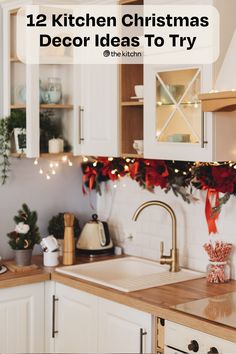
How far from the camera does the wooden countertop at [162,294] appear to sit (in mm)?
2912

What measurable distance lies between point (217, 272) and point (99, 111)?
1.15 m

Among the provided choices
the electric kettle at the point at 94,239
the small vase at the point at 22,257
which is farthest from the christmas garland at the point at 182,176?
the small vase at the point at 22,257

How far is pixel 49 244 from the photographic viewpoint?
12.9ft

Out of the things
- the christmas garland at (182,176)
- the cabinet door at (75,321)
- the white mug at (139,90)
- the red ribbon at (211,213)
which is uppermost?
the white mug at (139,90)

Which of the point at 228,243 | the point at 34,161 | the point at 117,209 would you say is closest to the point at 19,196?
the point at 34,161

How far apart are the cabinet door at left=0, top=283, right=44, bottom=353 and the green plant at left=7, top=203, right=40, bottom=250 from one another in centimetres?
27

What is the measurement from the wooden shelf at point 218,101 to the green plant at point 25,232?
4.40ft

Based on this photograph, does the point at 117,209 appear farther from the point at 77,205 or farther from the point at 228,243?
the point at 228,243

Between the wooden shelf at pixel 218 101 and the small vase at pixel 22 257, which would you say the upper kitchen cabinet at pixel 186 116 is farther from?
the small vase at pixel 22 257

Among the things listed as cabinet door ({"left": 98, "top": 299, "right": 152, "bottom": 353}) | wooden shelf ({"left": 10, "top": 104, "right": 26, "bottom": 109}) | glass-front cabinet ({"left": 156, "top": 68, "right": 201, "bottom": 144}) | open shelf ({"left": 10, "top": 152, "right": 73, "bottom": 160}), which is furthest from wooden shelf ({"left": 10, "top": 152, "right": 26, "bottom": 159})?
cabinet door ({"left": 98, "top": 299, "right": 152, "bottom": 353})

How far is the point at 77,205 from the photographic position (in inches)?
176

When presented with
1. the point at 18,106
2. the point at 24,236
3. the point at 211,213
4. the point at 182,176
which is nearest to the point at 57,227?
the point at 24,236

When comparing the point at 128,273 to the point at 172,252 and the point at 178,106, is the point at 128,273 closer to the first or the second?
the point at 172,252

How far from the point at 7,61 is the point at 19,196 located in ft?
2.74
